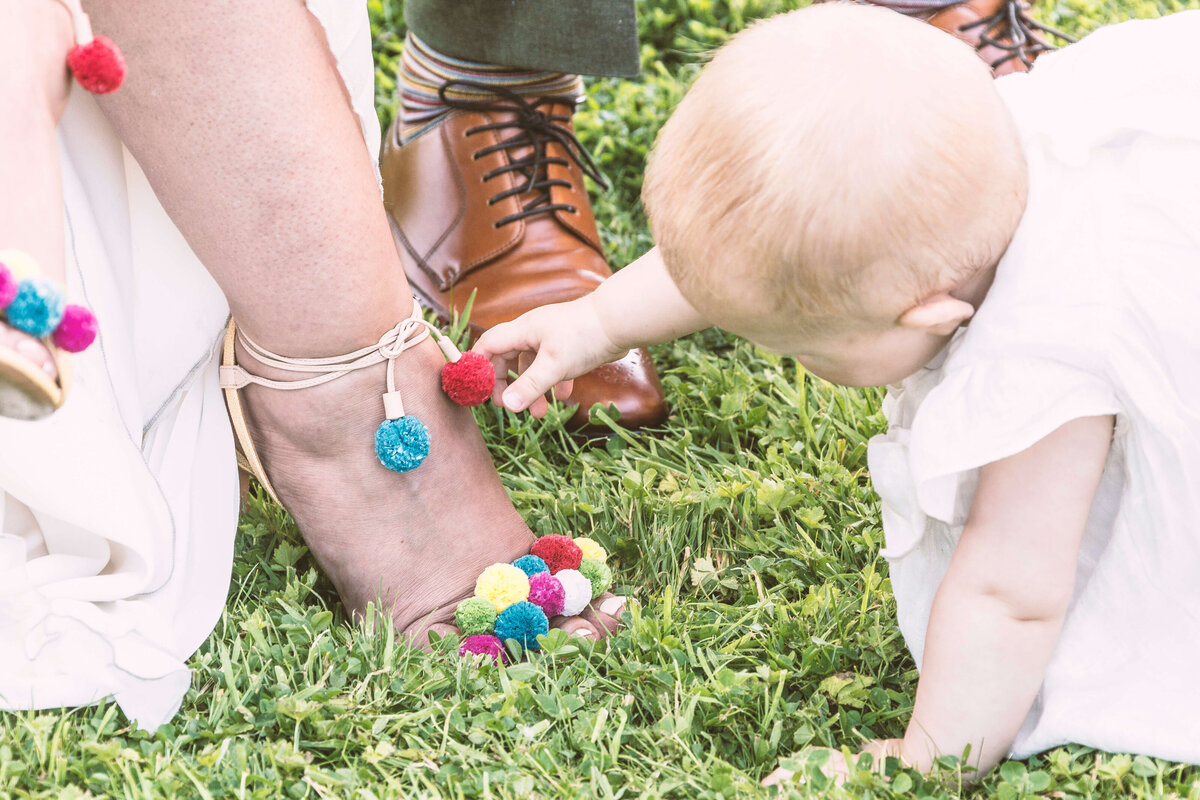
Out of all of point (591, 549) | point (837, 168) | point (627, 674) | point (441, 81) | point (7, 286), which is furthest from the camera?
point (441, 81)

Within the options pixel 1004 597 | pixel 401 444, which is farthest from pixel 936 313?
pixel 401 444

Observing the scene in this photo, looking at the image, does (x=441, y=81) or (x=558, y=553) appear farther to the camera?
(x=441, y=81)

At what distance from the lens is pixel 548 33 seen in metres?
1.93

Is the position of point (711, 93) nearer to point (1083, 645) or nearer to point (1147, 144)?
point (1147, 144)

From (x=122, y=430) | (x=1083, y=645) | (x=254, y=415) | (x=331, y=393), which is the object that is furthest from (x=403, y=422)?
(x=1083, y=645)

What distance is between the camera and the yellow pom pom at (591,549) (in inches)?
57.9

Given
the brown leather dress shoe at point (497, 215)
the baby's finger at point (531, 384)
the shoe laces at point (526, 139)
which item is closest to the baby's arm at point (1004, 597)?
the baby's finger at point (531, 384)

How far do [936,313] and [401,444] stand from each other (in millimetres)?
644

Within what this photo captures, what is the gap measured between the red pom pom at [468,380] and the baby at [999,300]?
0.40m

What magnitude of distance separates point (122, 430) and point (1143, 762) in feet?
3.81

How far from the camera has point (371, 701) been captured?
4.02 ft

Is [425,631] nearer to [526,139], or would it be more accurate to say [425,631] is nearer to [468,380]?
[468,380]

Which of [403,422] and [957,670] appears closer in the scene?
[957,670]

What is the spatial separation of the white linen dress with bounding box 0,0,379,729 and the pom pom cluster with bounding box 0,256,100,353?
16.2 inches
